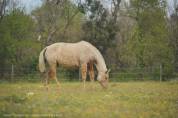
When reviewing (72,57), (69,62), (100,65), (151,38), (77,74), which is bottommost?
(77,74)

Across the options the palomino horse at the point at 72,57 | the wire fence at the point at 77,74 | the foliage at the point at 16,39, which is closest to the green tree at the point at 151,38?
the wire fence at the point at 77,74

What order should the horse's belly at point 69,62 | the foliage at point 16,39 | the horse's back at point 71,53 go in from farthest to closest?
the foliage at point 16,39 < the horse's belly at point 69,62 < the horse's back at point 71,53

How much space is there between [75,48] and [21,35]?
1892cm

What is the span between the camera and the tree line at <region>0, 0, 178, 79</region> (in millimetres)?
36575

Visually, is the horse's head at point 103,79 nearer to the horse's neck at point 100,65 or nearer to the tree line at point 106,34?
the horse's neck at point 100,65

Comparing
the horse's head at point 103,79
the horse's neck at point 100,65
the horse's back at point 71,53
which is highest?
the horse's back at point 71,53

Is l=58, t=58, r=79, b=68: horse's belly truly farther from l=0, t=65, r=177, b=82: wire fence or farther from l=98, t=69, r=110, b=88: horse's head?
l=0, t=65, r=177, b=82: wire fence

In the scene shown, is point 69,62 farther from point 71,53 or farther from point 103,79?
point 103,79

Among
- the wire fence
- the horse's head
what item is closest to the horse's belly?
the horse's head

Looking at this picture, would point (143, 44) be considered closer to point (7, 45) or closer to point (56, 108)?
point (7, 45)

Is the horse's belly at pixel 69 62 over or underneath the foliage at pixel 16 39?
underneath

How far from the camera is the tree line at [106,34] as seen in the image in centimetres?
3658

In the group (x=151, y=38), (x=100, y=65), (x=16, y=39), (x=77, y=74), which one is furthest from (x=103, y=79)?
(x=151, y=38)

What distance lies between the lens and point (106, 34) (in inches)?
1554
